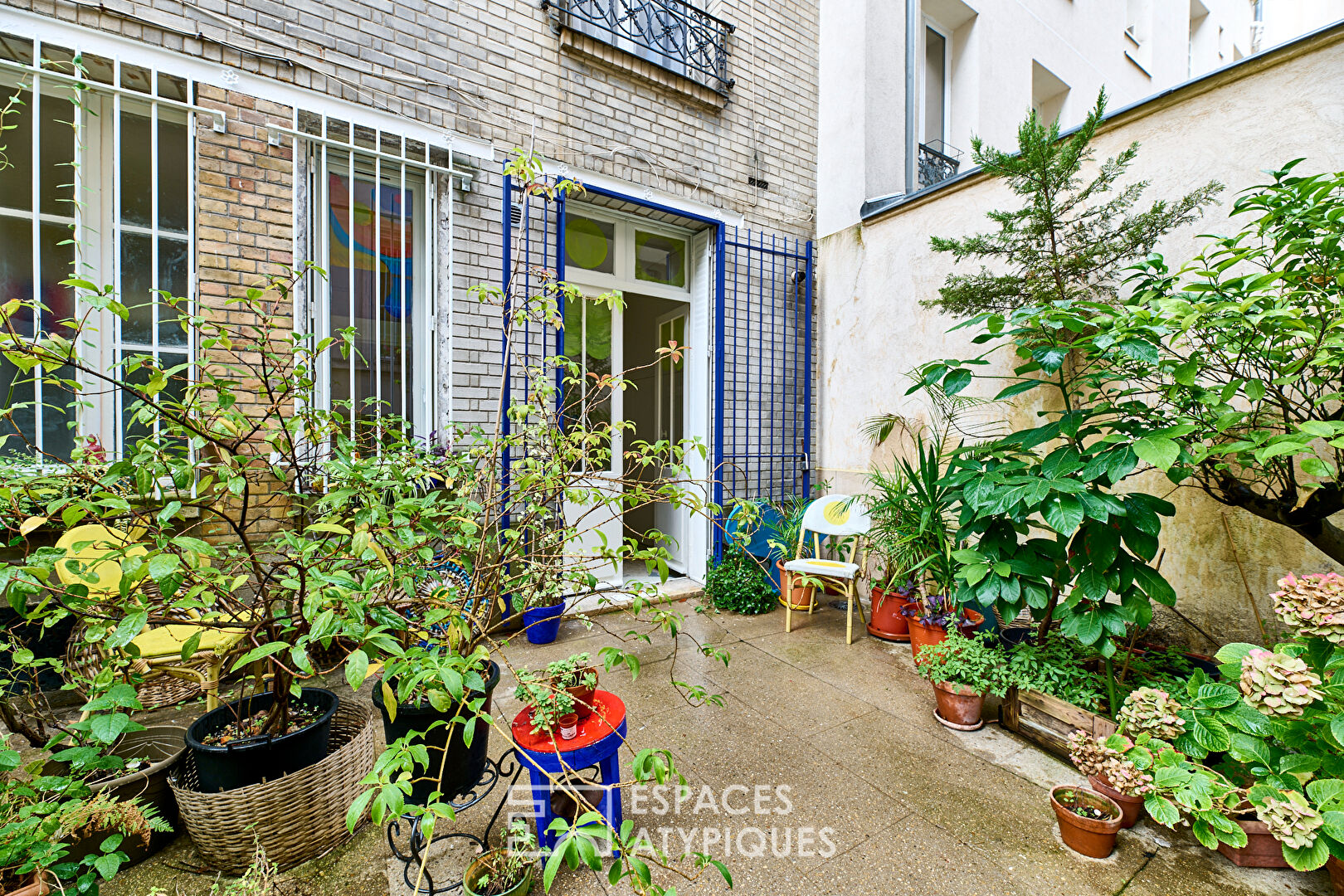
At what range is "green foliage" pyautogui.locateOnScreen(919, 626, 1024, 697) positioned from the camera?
243 centimetres

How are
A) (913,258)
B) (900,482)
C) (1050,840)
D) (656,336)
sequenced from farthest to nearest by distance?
(656,336) < (913,258) < (900,482) < (1050,840)

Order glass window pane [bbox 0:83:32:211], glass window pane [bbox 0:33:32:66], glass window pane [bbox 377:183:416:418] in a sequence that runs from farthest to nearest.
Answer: glass window pane [bbox 377:183:416:418] < glass window pane [bbox 0:83:32:211] < glass window pane [bbox 0:33:32:66]

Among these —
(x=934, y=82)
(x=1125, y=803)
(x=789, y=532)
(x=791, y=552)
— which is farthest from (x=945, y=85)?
(x=1125, y=803)

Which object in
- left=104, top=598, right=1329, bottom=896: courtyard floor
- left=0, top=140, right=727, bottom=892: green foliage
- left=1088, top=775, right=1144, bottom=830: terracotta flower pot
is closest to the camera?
left=0, top=140, right=727, bottom=892: green foliage

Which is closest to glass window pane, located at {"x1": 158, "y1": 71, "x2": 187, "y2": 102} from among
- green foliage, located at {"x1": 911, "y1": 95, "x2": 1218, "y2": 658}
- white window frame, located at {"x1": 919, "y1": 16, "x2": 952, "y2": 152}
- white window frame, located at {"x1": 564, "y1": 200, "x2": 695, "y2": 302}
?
white window frame, located at {"x1": 564, "y1": 200, "x2": 695, "y2": 302}

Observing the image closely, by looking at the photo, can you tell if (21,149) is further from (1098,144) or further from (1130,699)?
(1098,144)

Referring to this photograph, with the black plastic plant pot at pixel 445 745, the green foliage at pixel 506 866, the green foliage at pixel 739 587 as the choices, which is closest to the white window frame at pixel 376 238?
the black plastic plant pot at pixel 445 745

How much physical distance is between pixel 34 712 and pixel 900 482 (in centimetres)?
402

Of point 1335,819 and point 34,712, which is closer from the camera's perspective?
point 1335,819

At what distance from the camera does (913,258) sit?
162 inches

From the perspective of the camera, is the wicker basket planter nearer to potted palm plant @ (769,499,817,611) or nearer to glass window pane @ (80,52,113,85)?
potted palm plant @ (769,499,817,611)

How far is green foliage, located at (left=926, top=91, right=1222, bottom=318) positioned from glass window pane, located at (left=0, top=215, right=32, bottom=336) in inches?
177

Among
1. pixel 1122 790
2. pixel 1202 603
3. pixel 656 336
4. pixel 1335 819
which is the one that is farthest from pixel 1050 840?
pixel 656 336

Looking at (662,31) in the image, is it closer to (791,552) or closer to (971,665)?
(791,552)
